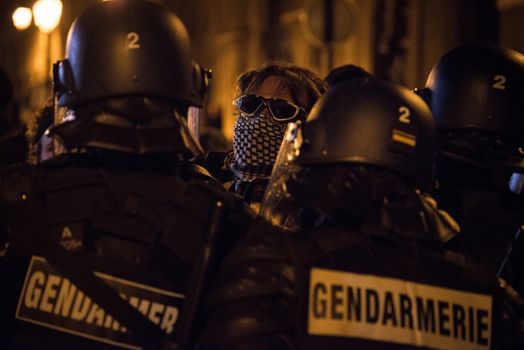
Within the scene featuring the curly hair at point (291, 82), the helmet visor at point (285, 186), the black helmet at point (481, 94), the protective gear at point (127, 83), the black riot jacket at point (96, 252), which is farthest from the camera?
the curly hair at point (291, 82)

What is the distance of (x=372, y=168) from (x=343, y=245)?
0.34 meters

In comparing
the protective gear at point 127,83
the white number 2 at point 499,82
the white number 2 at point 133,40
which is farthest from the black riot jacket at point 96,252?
the white number 2 at point 499,82

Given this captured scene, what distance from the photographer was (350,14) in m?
10.9

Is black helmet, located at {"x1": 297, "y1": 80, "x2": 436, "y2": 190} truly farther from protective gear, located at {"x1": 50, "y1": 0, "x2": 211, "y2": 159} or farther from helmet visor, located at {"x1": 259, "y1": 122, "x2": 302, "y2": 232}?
protective gear, located at {"x1": 50, "y1": 0, "x2": 211, "y2": 159}

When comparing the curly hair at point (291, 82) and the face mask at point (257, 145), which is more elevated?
the curly hair at point (291, 82)

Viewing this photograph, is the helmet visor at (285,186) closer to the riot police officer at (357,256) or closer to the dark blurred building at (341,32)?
the riot police officer at (357,256)

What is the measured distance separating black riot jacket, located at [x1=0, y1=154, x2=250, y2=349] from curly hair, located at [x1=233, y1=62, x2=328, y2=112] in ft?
4.53

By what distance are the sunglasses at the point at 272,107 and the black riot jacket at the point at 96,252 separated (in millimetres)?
1219

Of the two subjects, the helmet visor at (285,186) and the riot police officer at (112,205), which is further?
the helmet visor at (285,186)

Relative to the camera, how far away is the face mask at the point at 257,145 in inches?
157

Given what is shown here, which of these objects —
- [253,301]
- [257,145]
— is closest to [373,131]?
[253,301]

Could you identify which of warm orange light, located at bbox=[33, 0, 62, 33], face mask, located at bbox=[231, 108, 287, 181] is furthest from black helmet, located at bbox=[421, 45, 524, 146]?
warm orange light, located at bbox=[33, 0, 62, 33]

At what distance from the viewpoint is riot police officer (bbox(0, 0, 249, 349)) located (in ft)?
8.89

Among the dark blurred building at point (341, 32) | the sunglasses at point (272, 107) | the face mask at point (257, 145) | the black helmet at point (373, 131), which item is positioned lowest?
the dark blurred building at point (341, 32)
